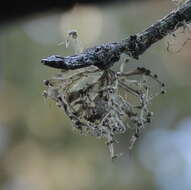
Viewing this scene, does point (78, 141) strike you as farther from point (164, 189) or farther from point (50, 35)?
point (50, 35)

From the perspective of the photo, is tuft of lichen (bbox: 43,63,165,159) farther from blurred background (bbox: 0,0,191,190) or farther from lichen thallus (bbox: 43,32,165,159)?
blurred background (bbox: 0,0,191,190)

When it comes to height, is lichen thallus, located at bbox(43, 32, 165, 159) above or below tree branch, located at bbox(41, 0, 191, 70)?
below

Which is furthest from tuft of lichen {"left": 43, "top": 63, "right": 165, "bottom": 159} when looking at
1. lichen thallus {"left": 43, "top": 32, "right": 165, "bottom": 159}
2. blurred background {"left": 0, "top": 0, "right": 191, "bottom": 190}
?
blurred background {"left": 0, "top": 0, "right": 191, "bottom": 190}

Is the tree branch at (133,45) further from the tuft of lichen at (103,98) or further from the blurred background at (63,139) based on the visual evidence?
the blurred background at (63,139)

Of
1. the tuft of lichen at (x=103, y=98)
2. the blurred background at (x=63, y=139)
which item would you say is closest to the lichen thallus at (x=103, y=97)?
the tuft of lichen at (x=103, y=98)

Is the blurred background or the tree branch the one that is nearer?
the tree branch
